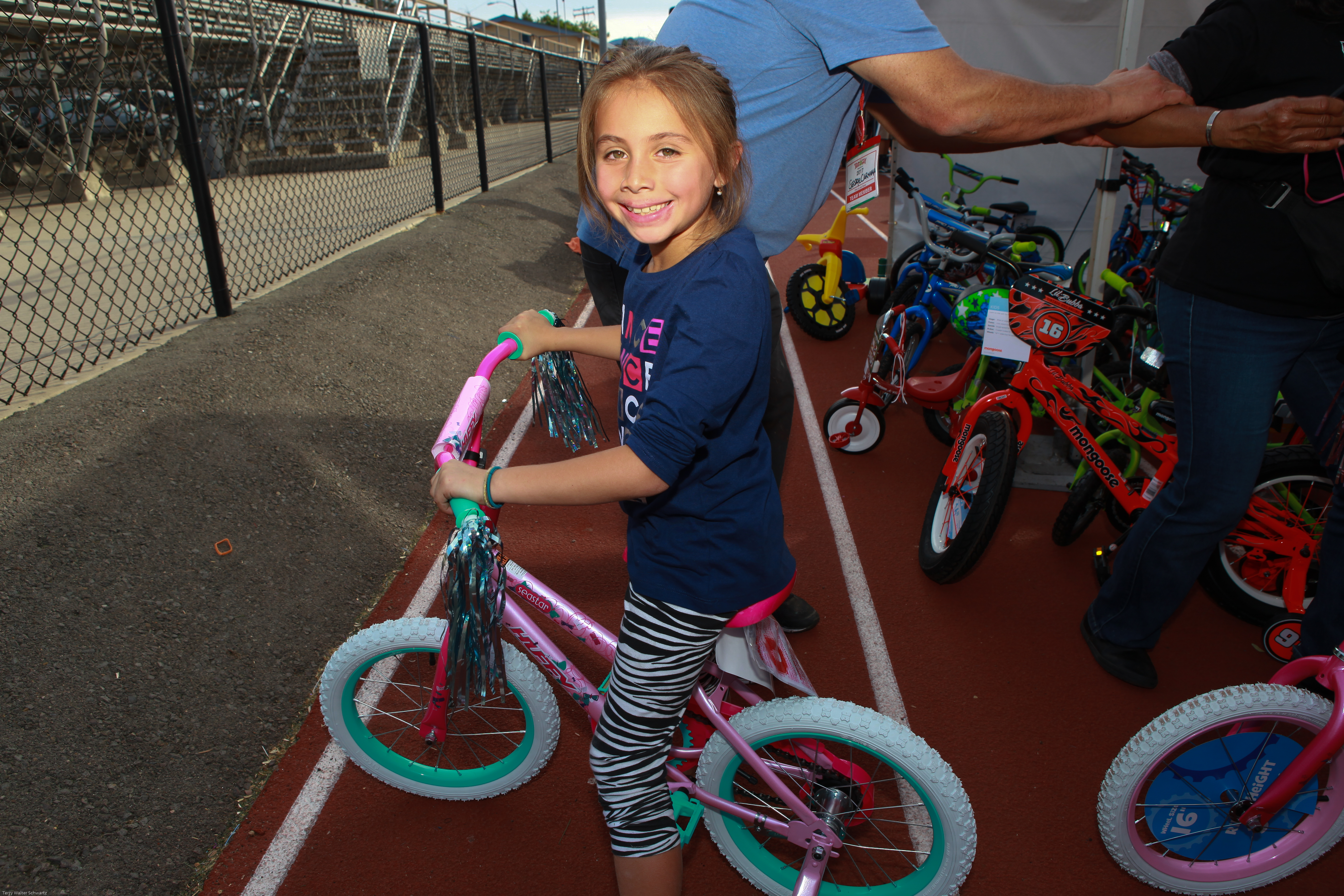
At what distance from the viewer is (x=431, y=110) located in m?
8.78

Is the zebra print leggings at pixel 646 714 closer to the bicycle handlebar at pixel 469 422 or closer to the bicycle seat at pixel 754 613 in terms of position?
the bicycle seat at pixel 754 613

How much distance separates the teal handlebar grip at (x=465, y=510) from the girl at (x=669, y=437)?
2 centimetres

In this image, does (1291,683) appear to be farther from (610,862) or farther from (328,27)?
(328,27)

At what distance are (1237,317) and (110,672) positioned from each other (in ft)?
12.3

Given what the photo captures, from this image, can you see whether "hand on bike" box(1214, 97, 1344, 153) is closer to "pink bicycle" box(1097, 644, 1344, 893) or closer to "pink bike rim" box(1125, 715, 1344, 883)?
"pink bicycle" box(1097, 644, 1344, 893)

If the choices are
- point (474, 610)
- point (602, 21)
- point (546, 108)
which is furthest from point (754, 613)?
point (602, 21)

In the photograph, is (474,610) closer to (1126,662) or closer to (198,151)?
(1126,662)

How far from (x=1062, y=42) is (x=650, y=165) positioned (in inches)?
249

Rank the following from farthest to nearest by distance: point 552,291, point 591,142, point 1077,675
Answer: point 552,291 < point 1077,675 < point 591,142

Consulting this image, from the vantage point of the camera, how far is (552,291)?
8.57 metres

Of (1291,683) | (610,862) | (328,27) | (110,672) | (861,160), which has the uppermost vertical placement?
(328,27)

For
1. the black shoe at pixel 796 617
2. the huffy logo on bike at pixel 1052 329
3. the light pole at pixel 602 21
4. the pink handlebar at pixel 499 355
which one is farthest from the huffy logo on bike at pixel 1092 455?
the light pole at pixel 602 21

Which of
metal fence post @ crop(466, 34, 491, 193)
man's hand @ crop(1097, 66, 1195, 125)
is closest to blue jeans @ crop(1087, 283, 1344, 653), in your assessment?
man's hand @ crop(1097, 66, 1195, 125)

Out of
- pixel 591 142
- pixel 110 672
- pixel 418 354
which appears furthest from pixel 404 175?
pixel 591 142
